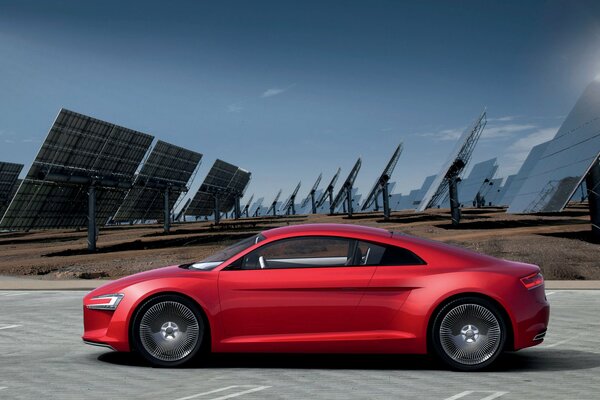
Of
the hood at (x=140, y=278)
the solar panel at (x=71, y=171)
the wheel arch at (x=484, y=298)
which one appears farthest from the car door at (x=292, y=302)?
the solar panel at (x=71, y=171)

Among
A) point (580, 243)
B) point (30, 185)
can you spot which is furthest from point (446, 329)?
point (30, 185)

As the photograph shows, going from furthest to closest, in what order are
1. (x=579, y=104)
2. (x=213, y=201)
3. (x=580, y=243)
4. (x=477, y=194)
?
(x=477, y=194)
(x=213, y=201)
(x=579, y=104)
(x=580, y=243)

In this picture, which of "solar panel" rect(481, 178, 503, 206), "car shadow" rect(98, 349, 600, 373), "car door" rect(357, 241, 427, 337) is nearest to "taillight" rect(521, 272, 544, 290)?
"car shadow" rect(98, 349, 600, 373)

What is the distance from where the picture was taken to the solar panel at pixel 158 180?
47.2m

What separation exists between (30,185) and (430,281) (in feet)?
97.4

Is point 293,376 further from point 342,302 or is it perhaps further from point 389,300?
point 389,300

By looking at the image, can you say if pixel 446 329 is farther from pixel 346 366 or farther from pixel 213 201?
pixel 213 201

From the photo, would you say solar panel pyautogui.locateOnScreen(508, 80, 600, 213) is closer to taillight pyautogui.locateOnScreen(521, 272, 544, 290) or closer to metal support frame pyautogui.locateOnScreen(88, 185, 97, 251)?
A: taillight pyautogui.locateOnScreen(521, 272, 544, 290)

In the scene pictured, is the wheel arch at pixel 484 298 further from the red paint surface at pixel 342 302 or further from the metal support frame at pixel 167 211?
the metal support frame at pixel 167 211

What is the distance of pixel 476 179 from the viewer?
8769 cm

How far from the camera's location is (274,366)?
7.05m

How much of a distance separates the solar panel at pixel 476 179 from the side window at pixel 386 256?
77936mm

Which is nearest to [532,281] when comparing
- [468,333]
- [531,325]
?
[531,325]

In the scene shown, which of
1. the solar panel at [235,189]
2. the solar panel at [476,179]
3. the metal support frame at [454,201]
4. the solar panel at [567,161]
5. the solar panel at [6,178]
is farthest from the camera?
the solar panel at [476,179]
